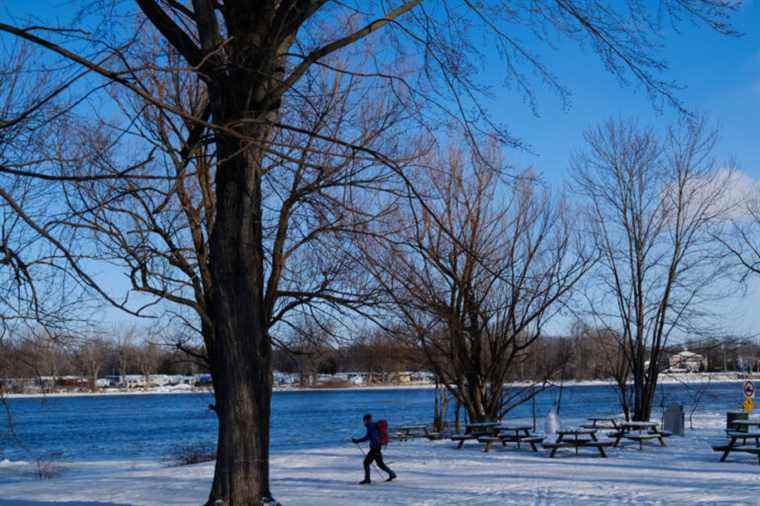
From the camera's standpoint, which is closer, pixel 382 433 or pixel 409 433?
pixel 382 433

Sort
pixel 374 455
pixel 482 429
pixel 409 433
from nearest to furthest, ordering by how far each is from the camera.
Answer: pixel 374 455
pixel 482 429
pixel 409 433

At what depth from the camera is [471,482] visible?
44.7ft

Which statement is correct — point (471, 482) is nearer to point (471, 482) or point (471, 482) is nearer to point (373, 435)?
point (471, 482)

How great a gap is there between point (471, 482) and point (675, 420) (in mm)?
11042

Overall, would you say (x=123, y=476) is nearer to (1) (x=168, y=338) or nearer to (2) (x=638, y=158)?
(1) (x=168, y=338)

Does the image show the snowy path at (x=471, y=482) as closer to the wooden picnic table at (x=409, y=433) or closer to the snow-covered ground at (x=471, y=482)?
the snow-covered ground at (x=471, y=482)

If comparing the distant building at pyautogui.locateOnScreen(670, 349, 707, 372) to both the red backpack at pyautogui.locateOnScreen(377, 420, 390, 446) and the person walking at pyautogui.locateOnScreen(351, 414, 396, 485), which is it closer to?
the red backpack at pyautogui.locateOnScreen(377, 420, 390, 446)

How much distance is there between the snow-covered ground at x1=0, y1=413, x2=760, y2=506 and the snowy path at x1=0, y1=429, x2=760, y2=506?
2 cm

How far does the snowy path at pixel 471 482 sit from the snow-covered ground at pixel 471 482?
0.02 meters

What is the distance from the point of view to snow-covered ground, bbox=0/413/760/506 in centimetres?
1191

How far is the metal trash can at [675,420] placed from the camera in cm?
2238

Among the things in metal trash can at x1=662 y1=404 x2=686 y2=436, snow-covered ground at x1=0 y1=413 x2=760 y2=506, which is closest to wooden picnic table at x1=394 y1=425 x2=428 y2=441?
snow-covered ground at x1=0 y1=413 x2=760 y2=506

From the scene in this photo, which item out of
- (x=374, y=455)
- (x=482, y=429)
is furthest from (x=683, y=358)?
(x=374, y=455)

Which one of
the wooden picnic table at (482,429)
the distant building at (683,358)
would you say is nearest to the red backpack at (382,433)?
the wooden picnic table at (482,429)
